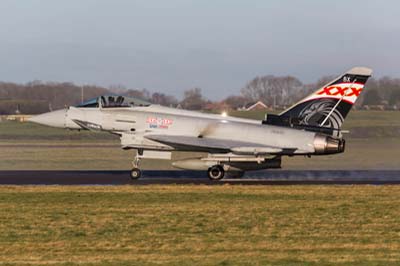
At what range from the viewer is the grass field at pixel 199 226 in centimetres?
1232

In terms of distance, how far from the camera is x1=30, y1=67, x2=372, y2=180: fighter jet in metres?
27.0

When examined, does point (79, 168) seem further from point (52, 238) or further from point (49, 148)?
point (52, 238)

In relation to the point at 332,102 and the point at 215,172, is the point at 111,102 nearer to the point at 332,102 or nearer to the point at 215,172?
the point at 215,172

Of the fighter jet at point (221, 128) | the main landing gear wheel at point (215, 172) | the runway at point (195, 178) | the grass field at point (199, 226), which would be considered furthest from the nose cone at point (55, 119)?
the grass field at point (199, 226)

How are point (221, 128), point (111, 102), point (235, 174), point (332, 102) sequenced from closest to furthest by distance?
point (221, 128)
point (332, 102)
point (111, 102)
point (235, 174)

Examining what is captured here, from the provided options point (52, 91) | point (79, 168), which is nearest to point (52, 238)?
point (79, 168)

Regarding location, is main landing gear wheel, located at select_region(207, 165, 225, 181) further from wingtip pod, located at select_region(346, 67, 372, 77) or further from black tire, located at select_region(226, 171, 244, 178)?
wingtip pod, located at select_region(346, 67, 372, 77)

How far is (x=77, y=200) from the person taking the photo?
20031mm

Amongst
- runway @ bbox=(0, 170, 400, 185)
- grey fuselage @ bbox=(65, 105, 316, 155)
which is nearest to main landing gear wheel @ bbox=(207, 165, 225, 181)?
runway @ bbox=(0, 170, 400, 185)

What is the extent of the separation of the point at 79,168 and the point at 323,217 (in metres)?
19.1

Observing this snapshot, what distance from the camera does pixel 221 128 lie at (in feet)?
90.7

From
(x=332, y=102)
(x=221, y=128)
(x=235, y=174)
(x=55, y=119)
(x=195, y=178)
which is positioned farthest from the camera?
(x=235, y=174)

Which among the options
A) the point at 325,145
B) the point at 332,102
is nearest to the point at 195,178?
the point at 325,145

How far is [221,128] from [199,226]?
12.3 meters
